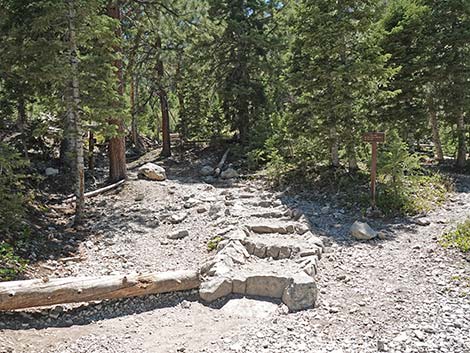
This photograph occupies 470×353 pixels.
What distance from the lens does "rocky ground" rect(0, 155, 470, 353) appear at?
4.39 metres

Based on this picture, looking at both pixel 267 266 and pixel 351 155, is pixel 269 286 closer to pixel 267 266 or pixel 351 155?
pixel 267 266

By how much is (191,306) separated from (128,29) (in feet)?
38.5

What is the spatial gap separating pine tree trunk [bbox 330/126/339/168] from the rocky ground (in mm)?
2209

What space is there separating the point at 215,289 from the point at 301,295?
1250 millimetres

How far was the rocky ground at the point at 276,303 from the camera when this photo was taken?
439 cm

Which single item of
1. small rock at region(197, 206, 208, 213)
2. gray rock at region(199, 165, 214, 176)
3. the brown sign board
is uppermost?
the brown sign board

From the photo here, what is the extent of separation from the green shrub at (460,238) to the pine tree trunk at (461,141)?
7.53 metres

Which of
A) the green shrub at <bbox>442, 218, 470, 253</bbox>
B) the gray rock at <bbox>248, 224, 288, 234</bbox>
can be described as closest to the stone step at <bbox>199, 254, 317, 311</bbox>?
the gray rock at <bbox>248, 224, 288, 234</bbox>

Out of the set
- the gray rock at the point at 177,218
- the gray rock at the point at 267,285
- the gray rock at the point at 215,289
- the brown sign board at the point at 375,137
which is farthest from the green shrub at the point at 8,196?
the brown sign board at the point at 375,137

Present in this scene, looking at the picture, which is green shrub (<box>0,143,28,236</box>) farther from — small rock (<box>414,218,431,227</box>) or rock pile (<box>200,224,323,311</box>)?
small rock (<box>414,218,431,227</box>)

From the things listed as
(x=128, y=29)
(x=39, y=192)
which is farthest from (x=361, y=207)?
(x=128, y=29)

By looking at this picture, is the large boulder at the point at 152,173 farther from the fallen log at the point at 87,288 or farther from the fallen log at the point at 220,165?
the fallen log at the point at 87,288

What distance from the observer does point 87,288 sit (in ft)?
17.7

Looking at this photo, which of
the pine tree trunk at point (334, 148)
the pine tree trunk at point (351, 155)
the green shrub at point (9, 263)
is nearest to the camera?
the green shrub at point (9, 263)
